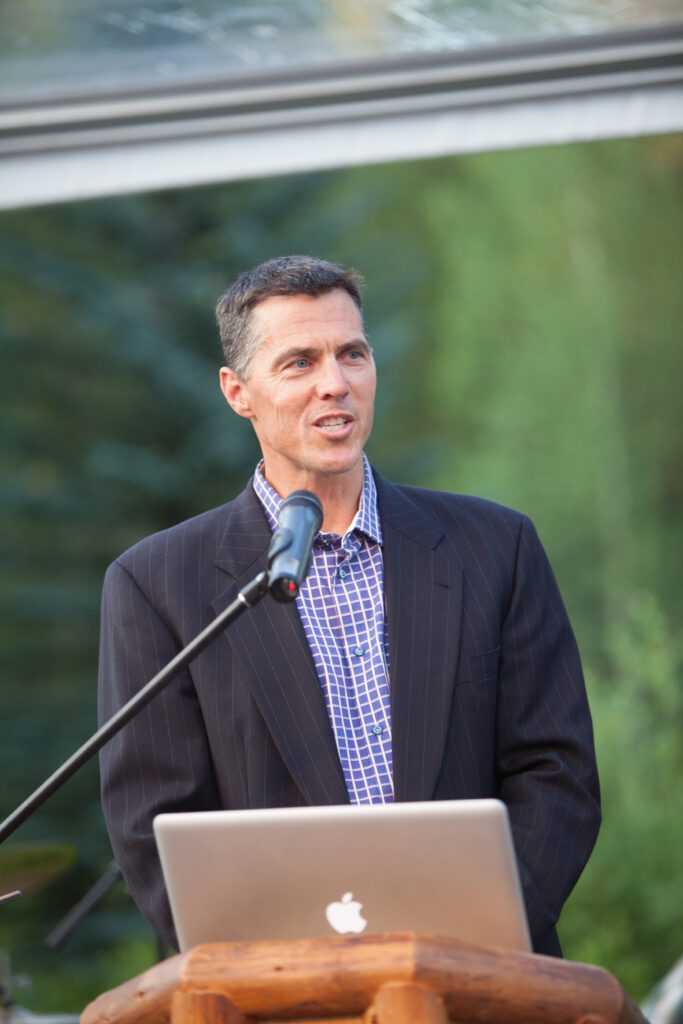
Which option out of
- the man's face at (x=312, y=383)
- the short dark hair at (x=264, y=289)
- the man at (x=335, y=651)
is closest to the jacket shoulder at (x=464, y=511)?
the man at (x=335, y=651)

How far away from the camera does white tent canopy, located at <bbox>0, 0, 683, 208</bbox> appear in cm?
325

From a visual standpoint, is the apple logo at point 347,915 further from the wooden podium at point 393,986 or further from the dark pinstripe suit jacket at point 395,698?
the dark pinstripe suit jacket at point 395,698

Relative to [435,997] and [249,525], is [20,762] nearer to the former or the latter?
[249,525]

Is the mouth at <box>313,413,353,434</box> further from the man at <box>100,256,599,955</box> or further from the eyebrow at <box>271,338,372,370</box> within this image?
the eyebrow at <box>271,338,372,370</box>

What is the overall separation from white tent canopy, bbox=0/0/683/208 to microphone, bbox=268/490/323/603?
70.5 inches

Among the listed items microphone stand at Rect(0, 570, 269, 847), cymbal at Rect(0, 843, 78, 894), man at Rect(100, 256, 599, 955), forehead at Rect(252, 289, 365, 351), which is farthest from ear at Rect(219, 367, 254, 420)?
cymbal at Rect(0, 843, 78, 894)

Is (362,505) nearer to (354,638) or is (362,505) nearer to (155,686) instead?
(354,638)

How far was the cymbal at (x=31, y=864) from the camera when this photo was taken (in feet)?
10.3

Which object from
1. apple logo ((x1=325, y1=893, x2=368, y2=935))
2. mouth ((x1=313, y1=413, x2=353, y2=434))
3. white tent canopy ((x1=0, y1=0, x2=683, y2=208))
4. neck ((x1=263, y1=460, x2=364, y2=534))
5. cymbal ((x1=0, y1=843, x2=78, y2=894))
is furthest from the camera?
white tent canopy ((x1=0, y1=0, x2=683, y2=208))

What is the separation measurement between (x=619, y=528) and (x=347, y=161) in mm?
4685

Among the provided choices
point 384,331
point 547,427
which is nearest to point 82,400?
point 384,331

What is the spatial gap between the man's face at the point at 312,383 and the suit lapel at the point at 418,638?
17cm

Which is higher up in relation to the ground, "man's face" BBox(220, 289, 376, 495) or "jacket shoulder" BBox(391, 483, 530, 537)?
"man's face" BBox(220, 289, 376, 495)

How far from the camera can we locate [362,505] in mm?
2365
